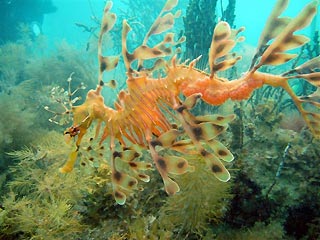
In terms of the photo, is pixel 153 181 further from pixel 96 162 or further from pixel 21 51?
pixel 21 51

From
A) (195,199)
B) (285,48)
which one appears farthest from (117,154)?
(195,199)

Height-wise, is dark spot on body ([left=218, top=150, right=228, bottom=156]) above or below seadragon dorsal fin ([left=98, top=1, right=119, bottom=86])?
below

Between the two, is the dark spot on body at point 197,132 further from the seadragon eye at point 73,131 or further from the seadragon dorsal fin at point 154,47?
the seadragon eye at point 73,131

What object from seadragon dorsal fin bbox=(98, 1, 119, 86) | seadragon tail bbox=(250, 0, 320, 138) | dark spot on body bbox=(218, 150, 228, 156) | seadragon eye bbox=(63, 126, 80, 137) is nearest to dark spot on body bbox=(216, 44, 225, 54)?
seadragon tail bbox=(250, 0, 320, 138)

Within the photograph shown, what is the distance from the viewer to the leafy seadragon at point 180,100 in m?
1.42

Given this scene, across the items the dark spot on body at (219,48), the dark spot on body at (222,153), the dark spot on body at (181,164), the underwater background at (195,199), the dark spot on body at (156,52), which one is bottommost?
the underwater background at (195,199)

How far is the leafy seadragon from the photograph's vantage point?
1.42 metres

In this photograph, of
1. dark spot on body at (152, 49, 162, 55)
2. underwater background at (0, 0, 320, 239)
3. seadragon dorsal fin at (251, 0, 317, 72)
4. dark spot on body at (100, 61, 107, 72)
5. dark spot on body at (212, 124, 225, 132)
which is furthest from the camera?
underwater background at (0, 0, 320, 239)

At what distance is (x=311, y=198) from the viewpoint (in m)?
2.93

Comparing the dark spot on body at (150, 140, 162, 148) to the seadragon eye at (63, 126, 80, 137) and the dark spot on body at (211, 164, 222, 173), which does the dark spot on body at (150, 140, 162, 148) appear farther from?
the seadragon eye at (63, 126, 80, 137)

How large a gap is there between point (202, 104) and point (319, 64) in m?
4.14

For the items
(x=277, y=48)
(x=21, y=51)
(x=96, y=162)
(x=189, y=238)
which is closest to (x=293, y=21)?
(x=277, y=48)

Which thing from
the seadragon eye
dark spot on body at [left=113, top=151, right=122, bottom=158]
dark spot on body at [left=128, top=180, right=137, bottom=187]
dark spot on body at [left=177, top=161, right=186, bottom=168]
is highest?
the seadragon eye

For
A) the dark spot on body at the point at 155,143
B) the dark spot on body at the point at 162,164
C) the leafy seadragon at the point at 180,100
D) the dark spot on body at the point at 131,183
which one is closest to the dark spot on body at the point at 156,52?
the leafy seadragon at the point at 180,100
